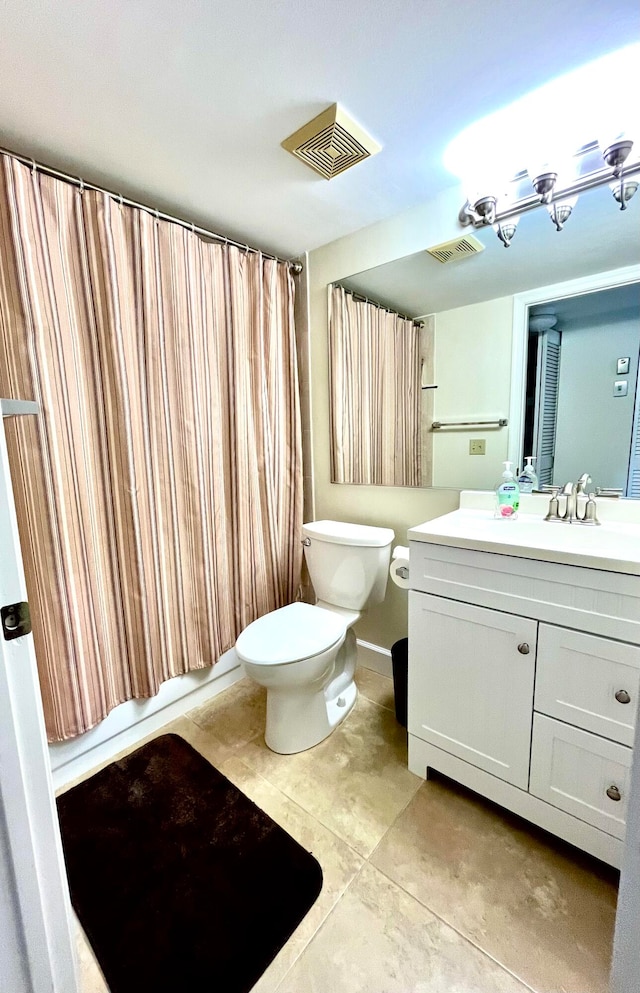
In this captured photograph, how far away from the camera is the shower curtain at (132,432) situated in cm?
122

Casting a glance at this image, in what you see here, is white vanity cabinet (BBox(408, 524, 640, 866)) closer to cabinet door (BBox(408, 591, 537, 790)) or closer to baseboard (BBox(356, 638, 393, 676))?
cabinet door (BBox(408, 591, 537, 790))

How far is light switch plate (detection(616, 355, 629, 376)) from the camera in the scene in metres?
1.24

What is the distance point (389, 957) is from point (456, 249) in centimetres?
216

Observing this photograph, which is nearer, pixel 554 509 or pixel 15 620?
pixel 15 620

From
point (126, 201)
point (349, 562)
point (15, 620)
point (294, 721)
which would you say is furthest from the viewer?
point (349, 562)

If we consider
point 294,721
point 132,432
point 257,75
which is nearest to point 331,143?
point 257,75

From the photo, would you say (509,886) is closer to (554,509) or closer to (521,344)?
(554,509)

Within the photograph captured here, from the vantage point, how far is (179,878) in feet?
3.61

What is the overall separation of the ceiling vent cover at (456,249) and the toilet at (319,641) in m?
1.13

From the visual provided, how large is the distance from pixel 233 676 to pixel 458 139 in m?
2.34

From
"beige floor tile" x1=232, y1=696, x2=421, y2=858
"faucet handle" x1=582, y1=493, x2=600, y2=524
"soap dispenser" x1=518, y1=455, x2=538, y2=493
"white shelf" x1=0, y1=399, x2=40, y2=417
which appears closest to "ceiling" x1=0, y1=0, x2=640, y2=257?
"white shelf" x1=0, y1=399, x2=40, y2=417

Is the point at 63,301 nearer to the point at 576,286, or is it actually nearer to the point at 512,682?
the point at 576,286

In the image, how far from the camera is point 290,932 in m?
0.97

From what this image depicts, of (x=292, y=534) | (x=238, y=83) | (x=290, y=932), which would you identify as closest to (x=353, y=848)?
(x=290, y=932)
